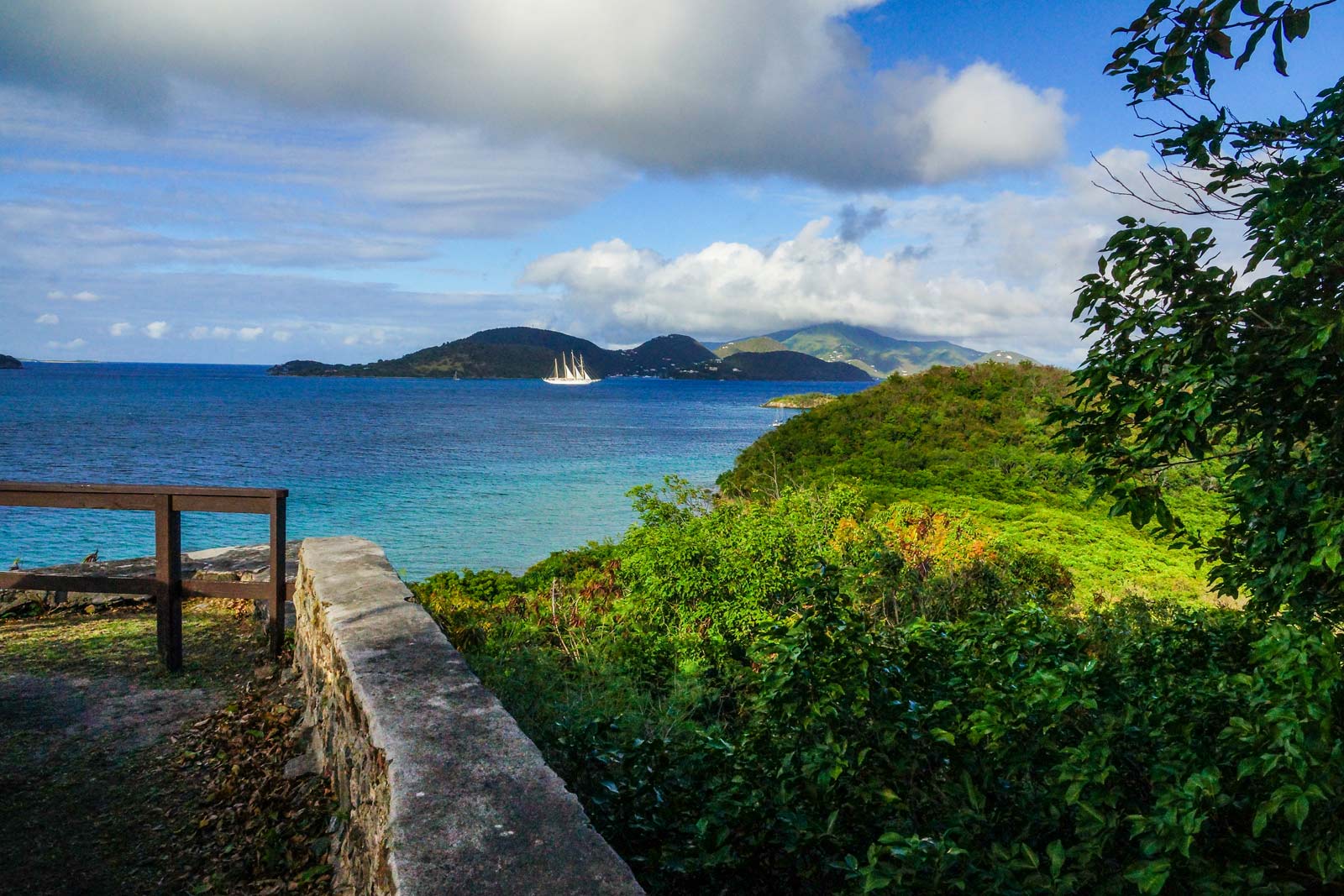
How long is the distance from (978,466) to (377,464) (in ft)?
90.4

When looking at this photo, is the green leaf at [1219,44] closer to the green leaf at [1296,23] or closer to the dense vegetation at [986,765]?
the green leaf at [1296,23]

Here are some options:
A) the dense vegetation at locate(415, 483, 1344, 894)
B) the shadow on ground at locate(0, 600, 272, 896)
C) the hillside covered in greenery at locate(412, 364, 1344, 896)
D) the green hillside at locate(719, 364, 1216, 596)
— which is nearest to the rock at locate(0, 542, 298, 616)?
the shadow on ground at locate(0, 600, 272, 896)

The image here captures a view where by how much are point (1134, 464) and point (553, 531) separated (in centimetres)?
2101

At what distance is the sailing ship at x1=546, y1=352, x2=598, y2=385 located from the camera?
547ft

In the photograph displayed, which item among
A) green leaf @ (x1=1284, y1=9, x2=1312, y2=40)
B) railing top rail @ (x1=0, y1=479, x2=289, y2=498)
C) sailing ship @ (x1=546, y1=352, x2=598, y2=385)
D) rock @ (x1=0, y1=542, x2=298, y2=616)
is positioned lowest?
rock @ (x1=0, y1=542, x2=298, y2=616)

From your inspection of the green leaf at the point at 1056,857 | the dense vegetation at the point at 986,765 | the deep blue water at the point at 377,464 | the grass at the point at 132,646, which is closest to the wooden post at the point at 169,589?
the grass at the point at 132,646

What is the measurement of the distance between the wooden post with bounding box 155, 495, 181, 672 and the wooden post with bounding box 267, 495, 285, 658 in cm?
57

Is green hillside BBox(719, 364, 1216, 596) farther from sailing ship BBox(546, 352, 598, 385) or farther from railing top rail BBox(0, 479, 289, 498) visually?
sailing ship BBox(546, 352, 598, 385)

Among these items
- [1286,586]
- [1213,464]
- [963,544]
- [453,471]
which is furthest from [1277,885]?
[453,471]

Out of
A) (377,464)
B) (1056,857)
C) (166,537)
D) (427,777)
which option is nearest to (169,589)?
(166,537)

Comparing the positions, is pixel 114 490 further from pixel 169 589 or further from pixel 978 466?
pixel 978 466

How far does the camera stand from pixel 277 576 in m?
5.48

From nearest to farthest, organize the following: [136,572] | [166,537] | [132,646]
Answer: [166,537] → [132,646] → [136,572]

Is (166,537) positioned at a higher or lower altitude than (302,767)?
higher
